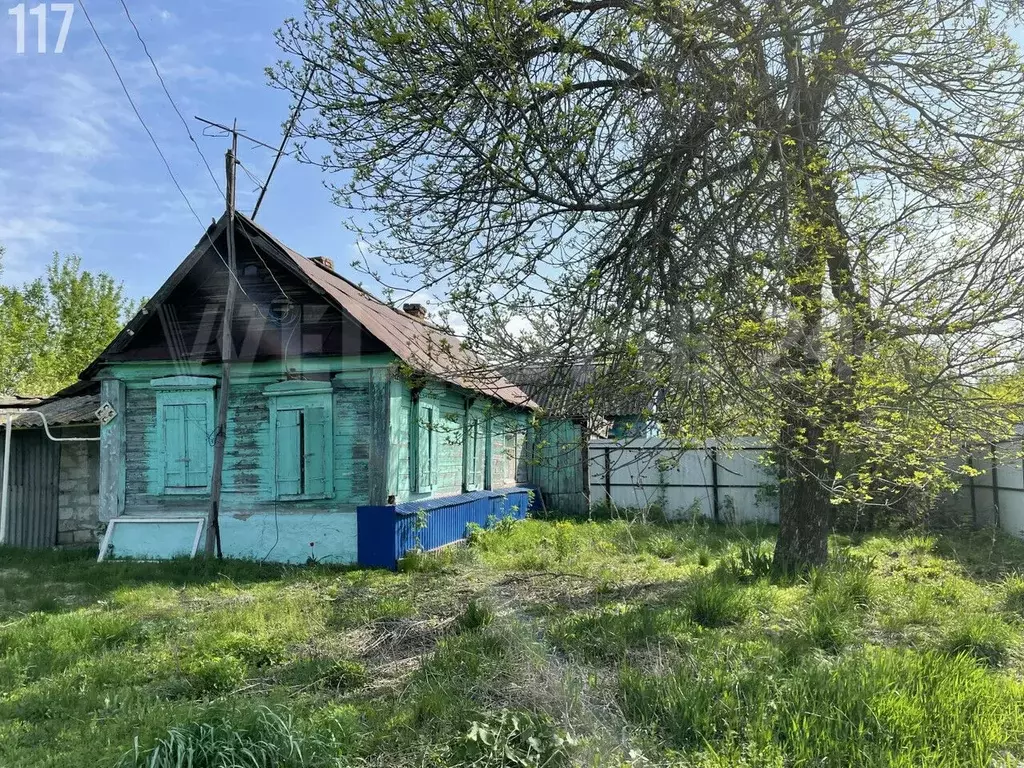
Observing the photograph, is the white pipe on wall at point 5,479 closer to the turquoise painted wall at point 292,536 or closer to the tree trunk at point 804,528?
the turquoise painted wall at point 292,536

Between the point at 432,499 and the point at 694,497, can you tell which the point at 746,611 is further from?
the point at 694,497

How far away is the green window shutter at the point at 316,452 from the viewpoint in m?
11.0

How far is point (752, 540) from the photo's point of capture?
485 inches

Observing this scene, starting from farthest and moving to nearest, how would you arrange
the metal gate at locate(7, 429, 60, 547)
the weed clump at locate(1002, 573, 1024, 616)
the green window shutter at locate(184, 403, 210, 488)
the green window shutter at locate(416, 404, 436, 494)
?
→ the metal gate at locate(7, 429, 60, 547) → the green window shutter at locate(416, 404, 436, 494) → the green window shutter at locate(184, 403, 210, 488) → the weed clump at locate(1002, 573, 1024, 616)

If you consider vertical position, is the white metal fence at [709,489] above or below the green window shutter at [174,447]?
below

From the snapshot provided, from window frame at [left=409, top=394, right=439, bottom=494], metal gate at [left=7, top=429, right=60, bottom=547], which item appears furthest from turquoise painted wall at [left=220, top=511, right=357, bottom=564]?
metal gate at [left=7, top=429, right=60, bottom=547]

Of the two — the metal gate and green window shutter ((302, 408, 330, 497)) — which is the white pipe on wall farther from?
green window shutter ((302, 408, 330, 497))

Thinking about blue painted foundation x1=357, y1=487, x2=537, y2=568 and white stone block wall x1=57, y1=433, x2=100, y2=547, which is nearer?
blue painted foundation x1=357, y1=487, x2=537, y2=568

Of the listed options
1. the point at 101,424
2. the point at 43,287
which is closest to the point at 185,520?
the point at 101,424

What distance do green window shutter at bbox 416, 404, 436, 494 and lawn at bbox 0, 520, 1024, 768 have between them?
2.43 metres

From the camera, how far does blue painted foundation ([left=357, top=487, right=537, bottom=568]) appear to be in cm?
1040

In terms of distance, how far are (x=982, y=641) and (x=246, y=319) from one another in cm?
1063

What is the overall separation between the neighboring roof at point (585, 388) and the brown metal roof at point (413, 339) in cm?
25

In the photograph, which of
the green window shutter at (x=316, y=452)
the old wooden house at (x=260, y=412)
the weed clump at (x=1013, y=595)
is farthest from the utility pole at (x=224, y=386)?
the weed clump at (x=1013, y=595)
